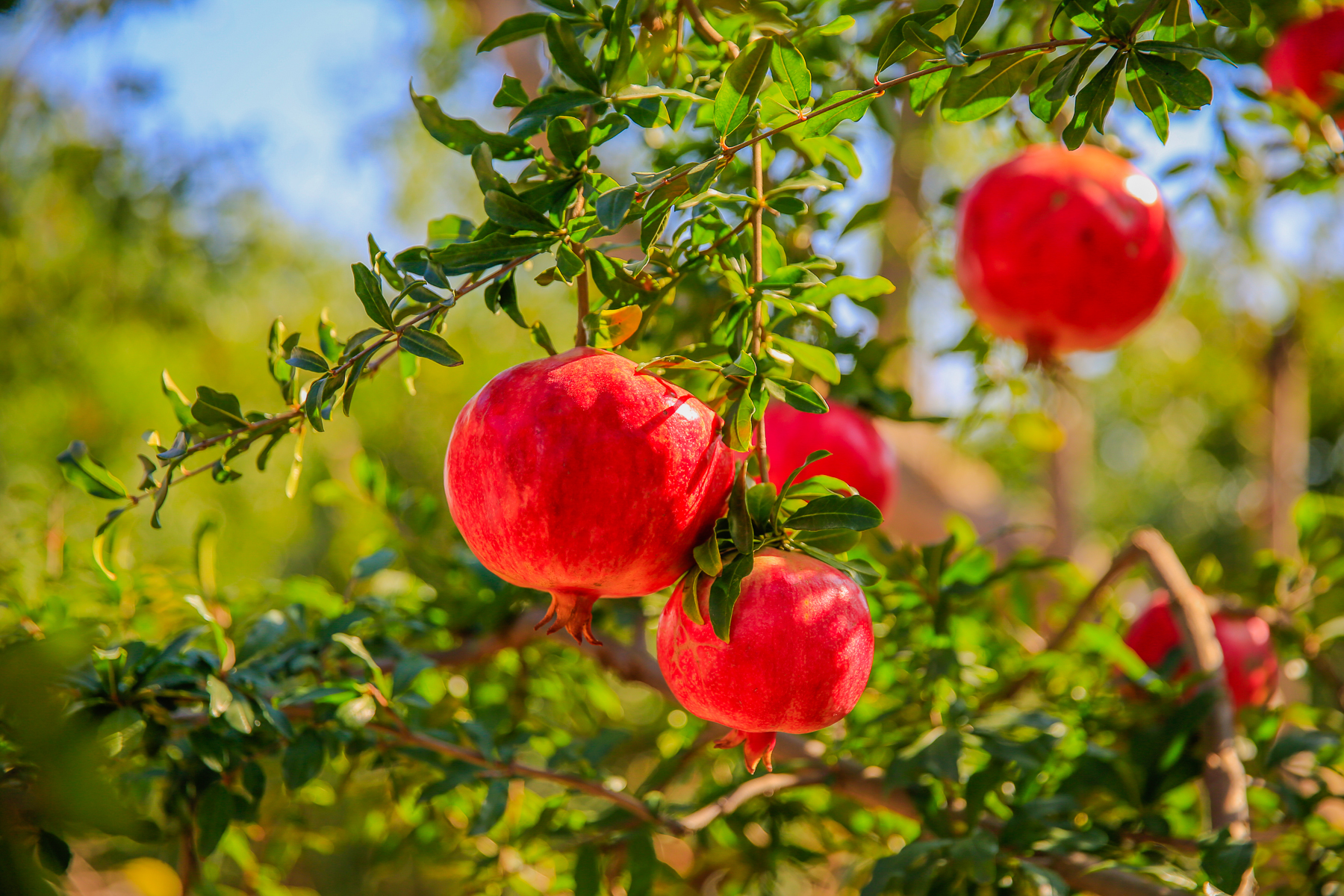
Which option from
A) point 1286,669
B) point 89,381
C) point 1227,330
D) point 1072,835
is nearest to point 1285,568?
point 1286,669

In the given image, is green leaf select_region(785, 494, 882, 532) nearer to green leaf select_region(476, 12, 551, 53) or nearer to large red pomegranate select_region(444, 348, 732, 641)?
large red pomegranate select_region(444, 348, 732, 641)

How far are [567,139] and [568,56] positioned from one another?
53 mm

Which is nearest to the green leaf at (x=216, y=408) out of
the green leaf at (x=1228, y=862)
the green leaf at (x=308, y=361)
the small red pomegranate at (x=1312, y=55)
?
the green leaf at (x=308, y=361)

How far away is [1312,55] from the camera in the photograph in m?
1.08

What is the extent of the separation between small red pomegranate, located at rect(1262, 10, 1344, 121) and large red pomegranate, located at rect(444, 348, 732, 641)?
3.10 feet

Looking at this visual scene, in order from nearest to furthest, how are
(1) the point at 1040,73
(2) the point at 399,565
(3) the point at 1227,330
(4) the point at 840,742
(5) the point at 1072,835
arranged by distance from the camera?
(1) the point at 1040,73 → (5) the point at 1072,835 → (4) the point at 840,742 → (2) the point at 399,565 → (3) the point at 1227,330

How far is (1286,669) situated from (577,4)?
1.16 meters

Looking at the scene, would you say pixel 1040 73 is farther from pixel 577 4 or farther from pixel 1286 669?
pixel 1286 669

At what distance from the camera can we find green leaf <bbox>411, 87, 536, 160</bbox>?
60 cm

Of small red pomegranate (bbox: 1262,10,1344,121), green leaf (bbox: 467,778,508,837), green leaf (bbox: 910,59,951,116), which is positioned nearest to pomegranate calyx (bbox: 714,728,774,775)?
green leaf (bbox: 467,778,508,837)

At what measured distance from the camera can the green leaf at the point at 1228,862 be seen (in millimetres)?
696

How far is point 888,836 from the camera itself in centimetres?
109

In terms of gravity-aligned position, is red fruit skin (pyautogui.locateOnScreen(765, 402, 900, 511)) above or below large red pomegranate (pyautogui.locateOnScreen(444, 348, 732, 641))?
below

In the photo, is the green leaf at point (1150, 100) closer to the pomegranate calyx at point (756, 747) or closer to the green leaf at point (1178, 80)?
the green leaf at point (1178, 80)
